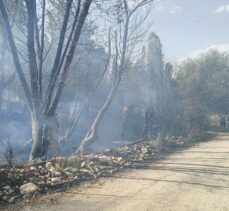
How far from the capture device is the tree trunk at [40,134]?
1188cm

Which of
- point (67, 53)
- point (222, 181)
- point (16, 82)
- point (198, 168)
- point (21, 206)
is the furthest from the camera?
point (16, 82)

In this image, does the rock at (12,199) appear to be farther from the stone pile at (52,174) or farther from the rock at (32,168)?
the rock at (32,168)

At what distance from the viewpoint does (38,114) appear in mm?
12055

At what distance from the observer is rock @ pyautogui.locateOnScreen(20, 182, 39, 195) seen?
25.8 ft

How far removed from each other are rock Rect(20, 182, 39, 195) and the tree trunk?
352 cm

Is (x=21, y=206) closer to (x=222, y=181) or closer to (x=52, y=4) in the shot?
(x=222, y=181)

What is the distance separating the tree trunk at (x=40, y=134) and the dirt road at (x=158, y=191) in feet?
10.3

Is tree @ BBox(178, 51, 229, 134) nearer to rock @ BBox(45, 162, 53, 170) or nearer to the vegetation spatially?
the vegetation

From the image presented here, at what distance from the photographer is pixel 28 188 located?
7961mm

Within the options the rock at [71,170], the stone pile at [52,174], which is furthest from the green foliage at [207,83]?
the rock at [71,170]

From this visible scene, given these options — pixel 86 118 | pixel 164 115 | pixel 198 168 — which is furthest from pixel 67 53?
pixel 86 118

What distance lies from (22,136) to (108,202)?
71.4 ft

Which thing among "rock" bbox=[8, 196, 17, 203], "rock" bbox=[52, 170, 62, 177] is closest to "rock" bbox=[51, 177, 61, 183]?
"rock" bbox=[52, 170, 62, 177]

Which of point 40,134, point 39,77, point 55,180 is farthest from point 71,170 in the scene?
point 39,77
